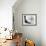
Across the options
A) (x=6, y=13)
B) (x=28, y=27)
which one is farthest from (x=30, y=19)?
(x=6, y=13)

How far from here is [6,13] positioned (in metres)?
4.31

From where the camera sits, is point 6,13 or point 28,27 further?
point 28,27

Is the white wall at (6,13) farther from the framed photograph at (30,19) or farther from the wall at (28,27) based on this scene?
the framed photograph at (30,19)

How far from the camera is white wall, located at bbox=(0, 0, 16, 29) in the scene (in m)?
4.25

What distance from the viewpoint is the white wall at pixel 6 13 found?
167 inches

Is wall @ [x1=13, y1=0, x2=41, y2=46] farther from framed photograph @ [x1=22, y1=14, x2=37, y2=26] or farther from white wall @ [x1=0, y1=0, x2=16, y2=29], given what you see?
white wall @ [x1=0, y1=0, x2=16, y2=29]

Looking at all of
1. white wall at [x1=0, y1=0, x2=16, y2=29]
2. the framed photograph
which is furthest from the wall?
white wall at [x1=0, y1=0, x2=16, y2=29]

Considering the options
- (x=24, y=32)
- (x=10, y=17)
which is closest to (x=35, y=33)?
(x=24, y=32)

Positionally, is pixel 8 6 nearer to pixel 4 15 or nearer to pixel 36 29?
pixel 4 15

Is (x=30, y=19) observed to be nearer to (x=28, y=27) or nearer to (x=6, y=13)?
(x=28, y=27)

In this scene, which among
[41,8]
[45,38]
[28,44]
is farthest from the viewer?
[41,8]

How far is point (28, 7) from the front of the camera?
540 cm

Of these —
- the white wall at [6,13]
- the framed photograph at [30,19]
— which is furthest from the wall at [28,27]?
the white wall at [6,13]

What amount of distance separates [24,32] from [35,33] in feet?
1.77
